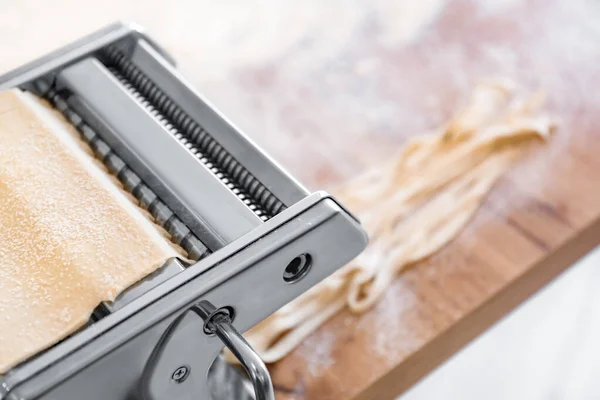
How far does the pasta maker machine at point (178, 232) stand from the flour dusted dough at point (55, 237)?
2cm

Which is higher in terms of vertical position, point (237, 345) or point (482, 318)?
point (237, 345)

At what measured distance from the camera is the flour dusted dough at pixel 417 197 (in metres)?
→ 1.00

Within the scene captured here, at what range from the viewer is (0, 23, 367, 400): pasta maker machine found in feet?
2.13

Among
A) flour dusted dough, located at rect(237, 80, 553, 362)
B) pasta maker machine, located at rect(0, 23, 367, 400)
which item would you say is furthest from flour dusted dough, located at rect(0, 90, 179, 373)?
flour dusted dough, located at rect(237, 80, 553, 362)

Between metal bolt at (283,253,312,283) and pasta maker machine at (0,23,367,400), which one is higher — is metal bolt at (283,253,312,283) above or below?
below

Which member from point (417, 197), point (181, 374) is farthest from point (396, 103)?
point (181, 374)

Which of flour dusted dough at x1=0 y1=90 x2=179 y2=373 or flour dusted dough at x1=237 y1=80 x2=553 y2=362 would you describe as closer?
flour dusted dough at x1=0 y1=90 x2=179 y2=373

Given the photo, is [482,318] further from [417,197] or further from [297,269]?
[297,269]

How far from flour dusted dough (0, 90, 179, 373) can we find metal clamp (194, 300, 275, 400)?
7 cm

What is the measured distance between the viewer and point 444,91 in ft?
4.29

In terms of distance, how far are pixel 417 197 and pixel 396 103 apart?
218mm

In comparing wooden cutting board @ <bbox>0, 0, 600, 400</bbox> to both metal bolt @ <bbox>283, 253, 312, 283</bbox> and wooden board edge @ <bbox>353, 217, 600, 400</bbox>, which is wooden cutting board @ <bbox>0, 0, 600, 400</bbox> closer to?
wooden board edge @ <bbox>353, 217, 600, 400</bbox>

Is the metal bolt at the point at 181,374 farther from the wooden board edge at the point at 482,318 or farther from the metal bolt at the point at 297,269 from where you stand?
the wooden board edge at the point at 482,318

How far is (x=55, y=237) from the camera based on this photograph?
2.36ft
